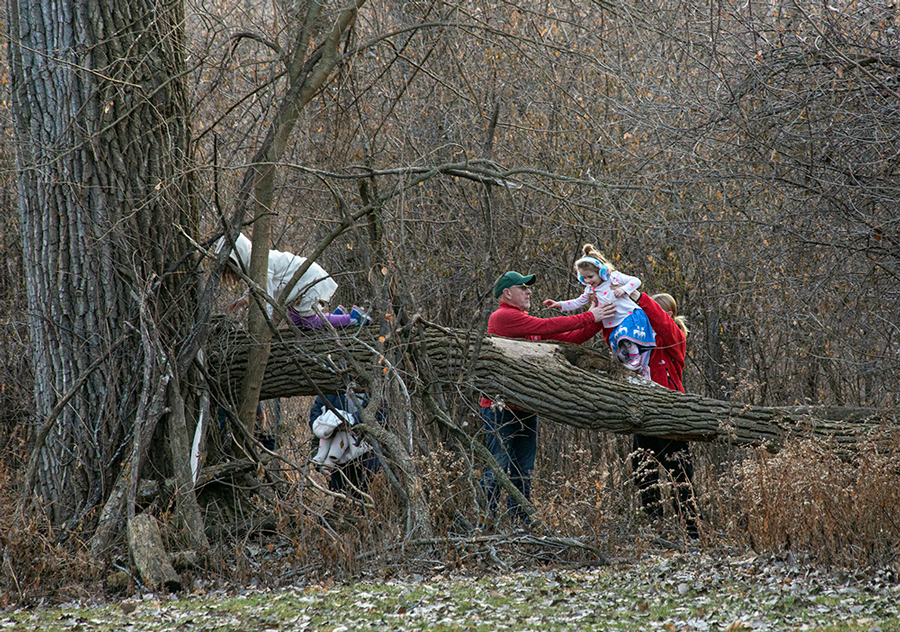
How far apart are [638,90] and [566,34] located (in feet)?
6.16

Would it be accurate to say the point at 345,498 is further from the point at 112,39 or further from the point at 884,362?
the point at 884,362

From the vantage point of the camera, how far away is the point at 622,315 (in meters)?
7.04

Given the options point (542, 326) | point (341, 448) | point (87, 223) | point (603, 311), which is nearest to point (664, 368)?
point (603, 311)

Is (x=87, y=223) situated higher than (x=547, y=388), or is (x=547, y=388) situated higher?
(x=87, y=223)

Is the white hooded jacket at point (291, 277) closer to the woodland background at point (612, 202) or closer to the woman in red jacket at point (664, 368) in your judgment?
the woodland background at point (612, 202)

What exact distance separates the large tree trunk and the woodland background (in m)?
0.53

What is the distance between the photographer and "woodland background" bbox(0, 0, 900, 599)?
591 centimetres

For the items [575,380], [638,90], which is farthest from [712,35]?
[575,380]

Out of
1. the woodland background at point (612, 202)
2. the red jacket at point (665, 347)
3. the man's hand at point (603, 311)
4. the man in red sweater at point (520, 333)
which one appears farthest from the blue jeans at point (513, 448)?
the red jacket at point (665, 347)

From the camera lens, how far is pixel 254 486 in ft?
20.8

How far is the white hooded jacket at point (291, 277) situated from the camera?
680 cm

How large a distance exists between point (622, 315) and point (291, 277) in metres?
2.68

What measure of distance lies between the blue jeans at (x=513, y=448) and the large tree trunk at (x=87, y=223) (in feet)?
8.16

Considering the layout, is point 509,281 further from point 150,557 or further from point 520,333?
point 150,557
